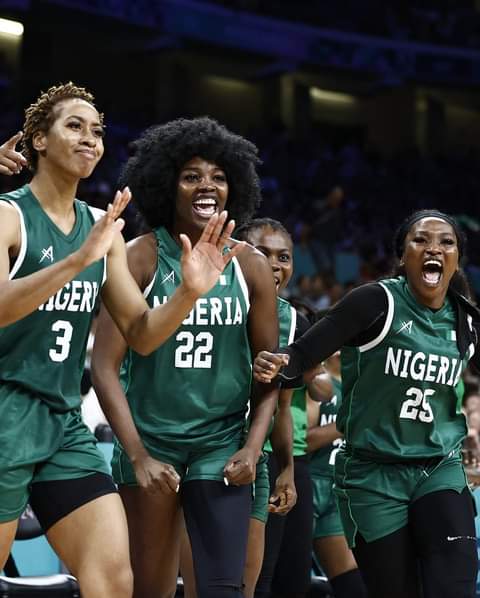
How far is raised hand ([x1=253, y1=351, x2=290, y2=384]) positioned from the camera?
383 cm

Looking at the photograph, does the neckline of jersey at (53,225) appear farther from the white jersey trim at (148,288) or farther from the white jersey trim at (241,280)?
the white jersey trim at (241,280)

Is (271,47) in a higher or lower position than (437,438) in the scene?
higher

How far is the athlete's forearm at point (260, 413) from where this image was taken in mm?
3850

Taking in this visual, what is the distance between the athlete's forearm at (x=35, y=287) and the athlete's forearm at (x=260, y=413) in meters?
0.98

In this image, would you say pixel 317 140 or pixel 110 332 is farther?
pixel 317 140

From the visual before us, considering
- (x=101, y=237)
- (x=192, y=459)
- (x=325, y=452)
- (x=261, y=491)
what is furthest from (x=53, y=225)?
(x=325, y=452)

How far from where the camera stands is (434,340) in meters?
4.28

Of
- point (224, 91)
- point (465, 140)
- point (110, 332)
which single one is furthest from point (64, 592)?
point (465, 140)

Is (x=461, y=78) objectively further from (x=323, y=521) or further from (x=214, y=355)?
(x=214, y=355)

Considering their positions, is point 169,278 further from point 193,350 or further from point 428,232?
point 428,232

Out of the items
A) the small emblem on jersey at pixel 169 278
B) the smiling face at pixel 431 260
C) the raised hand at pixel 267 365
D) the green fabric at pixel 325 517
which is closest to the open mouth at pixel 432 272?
the smiling face at pixel 431 260

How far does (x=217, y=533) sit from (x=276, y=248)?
5.64ft

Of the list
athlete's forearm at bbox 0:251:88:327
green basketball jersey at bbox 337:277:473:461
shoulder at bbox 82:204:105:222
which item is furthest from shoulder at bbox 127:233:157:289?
green basketball jersey at bbox 337:277:473:461

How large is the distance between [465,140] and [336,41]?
5.12 meters
